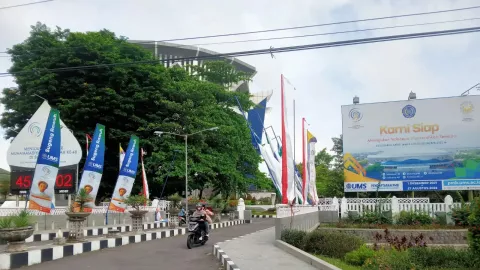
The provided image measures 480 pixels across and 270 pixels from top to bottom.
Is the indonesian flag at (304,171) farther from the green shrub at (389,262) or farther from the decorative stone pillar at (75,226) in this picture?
the green shrub at (389,262)

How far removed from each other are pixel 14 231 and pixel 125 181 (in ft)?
33.3

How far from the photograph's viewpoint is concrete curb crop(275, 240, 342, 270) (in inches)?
342

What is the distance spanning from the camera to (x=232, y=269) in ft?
29.6

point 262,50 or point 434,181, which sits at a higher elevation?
point 262,50

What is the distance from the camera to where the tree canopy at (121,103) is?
30.2m

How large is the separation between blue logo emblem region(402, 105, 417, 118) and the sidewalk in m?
12.6

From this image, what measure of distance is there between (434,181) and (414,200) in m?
3.54

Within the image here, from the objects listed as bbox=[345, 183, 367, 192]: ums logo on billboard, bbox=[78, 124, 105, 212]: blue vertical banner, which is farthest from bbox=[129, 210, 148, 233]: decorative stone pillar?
bbox=[345, 183, 367, 192]: ums logo on billboard

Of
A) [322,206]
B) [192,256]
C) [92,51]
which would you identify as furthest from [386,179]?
[92,51]

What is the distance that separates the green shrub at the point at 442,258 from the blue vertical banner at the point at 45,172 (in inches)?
434

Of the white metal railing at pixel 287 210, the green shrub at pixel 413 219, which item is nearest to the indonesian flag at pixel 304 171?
the white metal railing at pixel 287 210

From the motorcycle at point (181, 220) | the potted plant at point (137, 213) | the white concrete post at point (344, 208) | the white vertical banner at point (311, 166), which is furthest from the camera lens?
the motorcycle at point (181, 220)

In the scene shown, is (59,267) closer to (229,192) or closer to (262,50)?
(262,50)

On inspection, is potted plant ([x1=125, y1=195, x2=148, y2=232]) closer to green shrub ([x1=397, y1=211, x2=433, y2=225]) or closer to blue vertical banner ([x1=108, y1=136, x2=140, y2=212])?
blue vertical banner ([x1=108, y1=136, x2=140, y2=212])
